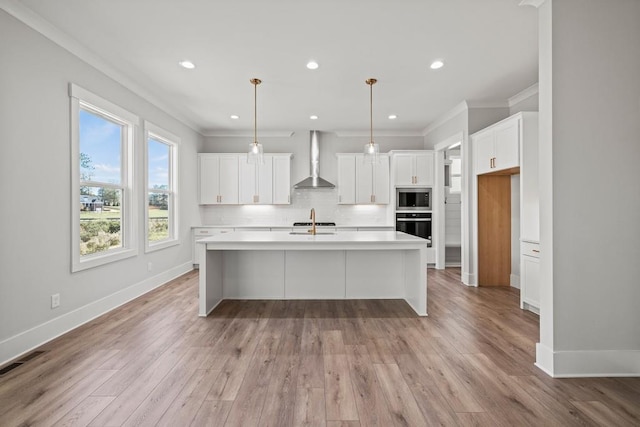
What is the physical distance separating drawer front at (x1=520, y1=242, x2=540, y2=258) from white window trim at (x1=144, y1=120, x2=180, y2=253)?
15.8ft

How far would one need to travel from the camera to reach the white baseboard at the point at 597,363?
2201 mm

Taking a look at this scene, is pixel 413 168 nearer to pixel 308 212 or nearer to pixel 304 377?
pixel 308 212

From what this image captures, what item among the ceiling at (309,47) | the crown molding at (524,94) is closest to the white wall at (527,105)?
the crown molding at (524,94)

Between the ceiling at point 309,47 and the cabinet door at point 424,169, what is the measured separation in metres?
1.32

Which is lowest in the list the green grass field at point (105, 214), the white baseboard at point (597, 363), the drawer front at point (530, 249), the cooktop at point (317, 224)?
the white baseboard at point (597, 363)

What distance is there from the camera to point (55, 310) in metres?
2.88

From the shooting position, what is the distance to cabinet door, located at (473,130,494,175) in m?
4.39

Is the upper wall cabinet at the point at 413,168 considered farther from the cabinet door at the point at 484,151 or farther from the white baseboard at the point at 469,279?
the white baseboard at the point at 469,279

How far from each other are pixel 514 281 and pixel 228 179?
5.28m

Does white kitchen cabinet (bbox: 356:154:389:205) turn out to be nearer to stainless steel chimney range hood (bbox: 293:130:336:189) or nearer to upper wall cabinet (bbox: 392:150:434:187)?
upper wall cabinet (bbox: 392:150:434:187)

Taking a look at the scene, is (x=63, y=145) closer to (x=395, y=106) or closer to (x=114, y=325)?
(x=114, y=325)

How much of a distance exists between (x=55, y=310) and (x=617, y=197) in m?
4.57

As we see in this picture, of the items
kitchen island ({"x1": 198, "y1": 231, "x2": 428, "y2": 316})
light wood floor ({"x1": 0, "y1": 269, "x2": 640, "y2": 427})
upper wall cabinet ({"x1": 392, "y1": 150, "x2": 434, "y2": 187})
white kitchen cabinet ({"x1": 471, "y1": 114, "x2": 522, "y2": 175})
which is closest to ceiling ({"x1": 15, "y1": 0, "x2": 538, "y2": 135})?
white kitchen cabinet ({"x1": 471, "y1": 114, "x2": 522, "y2": 175})

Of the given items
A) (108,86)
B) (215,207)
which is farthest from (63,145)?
(215,207)
